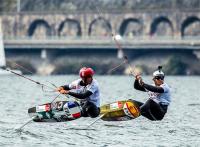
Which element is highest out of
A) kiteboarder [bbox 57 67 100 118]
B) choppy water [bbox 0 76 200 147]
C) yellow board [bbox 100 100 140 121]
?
kiteboarder [bbox 57 67 100 118]

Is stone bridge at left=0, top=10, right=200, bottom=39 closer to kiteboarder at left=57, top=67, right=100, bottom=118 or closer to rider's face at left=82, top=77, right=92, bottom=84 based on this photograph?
kiteboarder at left=57, top=67, right=100, bottom=118

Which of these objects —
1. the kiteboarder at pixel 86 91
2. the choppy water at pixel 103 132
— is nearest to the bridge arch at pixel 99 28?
the choppy water at pixel 103 132

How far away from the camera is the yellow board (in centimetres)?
3906

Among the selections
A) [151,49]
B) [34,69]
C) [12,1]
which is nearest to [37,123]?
[151,49]

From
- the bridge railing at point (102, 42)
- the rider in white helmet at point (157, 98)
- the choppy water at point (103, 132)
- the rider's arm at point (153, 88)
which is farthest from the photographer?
the bridge railing at point (102, 42)

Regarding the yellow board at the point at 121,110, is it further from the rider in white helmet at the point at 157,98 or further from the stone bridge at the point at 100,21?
Result: the stone bridge at the point at 100,21

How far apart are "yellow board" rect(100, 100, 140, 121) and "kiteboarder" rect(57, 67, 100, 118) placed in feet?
2.86

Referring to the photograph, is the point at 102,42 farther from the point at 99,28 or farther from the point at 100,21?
the point at 99,28

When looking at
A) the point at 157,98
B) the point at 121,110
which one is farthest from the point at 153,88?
the point at 121,110

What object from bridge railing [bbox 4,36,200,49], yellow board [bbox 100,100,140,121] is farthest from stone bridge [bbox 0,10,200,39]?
yellow board [bbox 100,100,140,121]

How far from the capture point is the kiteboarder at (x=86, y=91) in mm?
37812

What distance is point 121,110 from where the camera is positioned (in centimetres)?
3916

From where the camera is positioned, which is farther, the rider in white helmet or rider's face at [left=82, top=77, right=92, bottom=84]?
the rider in white helmet

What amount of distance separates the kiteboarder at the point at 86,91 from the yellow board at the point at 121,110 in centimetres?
87
